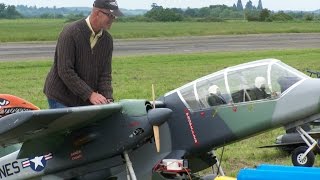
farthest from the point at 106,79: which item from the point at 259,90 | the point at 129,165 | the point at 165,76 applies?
the point at 165,76

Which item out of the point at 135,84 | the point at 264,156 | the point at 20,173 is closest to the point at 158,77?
the point at 135,84

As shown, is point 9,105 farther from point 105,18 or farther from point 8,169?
point 105,18

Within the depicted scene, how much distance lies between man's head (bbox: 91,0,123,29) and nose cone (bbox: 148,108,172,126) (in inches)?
39.6

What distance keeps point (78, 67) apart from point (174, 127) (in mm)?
1092

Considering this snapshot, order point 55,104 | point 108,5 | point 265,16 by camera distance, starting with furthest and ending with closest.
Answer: point 265,16 → point 55,104 → point 108,5

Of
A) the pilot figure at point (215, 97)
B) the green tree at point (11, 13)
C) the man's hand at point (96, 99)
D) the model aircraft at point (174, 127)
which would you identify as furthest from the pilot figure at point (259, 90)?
the green tree at point (11, 13)

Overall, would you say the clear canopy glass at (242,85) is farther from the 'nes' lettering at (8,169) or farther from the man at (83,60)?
the 'nes' lettering at (8,169)

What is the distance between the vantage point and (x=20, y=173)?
6.25 metres

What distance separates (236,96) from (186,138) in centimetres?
62

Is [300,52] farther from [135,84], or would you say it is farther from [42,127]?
[42,127]

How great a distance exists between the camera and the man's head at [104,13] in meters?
5.79

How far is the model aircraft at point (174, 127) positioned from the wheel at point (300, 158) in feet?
5.63

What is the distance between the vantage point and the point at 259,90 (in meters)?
5.91

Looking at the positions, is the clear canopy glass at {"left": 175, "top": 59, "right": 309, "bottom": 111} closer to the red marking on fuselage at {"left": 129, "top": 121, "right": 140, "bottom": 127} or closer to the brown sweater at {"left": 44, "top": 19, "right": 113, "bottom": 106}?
the red marking on fuselage at {"left": 129, "top": 121, "right": 140, "bottom": 127}
